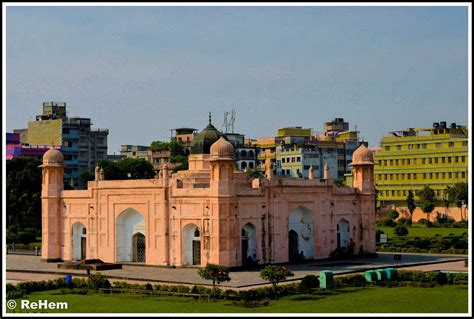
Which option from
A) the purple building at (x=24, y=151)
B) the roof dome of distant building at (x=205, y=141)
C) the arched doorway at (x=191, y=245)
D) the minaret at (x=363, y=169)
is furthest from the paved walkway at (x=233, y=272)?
the purple building at (x=24, y=151)

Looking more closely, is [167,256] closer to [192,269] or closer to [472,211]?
[192,269]

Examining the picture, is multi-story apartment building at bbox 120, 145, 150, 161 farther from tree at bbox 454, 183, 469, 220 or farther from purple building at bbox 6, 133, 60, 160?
tree at bbox 454, 183, 469, 220

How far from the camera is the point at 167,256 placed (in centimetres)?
4159

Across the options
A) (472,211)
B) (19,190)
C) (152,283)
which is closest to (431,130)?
(19,190)

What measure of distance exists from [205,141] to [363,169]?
8.65m

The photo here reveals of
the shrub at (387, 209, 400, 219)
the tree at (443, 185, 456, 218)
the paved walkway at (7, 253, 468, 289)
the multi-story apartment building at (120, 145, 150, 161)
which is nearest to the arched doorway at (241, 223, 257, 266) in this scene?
the paved walkway at (7, 253, 468, 289)

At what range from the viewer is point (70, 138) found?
85812 millimetres

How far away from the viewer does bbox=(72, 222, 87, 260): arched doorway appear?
45.9 m

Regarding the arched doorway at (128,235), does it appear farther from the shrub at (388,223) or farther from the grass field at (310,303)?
the shrub at (388,223)

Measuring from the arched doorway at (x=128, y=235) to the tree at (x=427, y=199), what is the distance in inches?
1496

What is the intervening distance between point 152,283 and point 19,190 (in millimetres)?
34006

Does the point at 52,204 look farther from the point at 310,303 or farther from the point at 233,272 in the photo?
the point at 310,303

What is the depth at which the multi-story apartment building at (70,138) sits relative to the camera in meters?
85.4

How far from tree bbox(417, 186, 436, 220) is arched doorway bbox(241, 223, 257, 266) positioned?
37415mm
